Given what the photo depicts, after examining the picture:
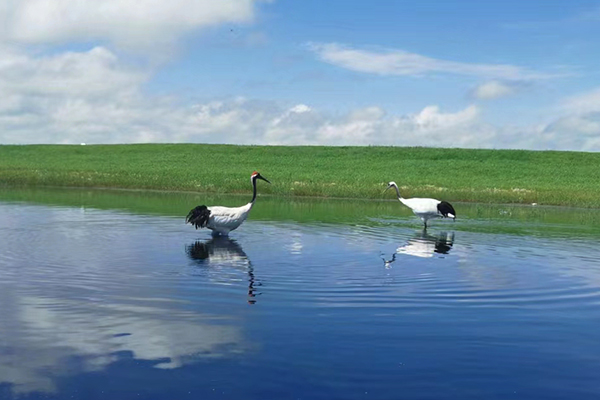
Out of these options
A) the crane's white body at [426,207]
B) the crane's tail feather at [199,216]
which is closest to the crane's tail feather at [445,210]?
the crane's white body at [426,207]

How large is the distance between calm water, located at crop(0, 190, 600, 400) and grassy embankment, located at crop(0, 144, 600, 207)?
27625 millimetres

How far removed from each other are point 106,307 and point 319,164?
69.1 m

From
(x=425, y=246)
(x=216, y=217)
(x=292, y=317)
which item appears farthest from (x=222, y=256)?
(x=292, y=317)

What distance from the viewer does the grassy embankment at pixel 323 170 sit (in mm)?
51438

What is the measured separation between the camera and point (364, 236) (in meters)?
24.8

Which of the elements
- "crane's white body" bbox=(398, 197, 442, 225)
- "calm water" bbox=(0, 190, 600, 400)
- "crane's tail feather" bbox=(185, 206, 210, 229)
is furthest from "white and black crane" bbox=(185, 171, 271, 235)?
"crane's white body" bbox=(398, 197, 442, 225)

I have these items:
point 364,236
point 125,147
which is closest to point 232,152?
point 125,147

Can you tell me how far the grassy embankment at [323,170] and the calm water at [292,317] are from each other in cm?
2762

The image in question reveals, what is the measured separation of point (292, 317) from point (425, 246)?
11617mm

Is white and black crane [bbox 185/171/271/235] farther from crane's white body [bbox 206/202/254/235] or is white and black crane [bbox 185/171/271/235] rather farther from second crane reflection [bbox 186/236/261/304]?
second crane reflection [bbox 186/236/261/304]

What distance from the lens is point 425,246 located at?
73.8 feet

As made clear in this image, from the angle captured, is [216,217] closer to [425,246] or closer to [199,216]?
[199,216]

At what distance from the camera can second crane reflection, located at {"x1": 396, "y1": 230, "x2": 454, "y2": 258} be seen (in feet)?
68.2

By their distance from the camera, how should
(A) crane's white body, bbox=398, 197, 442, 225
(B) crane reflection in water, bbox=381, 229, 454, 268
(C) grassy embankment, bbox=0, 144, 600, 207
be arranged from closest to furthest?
(B) crane reflection in water, bbox=381, 229, 454, 268, (A) crane's white body, bbox=398, 197, 442, 225, (C) grassy embankment, bbox=0, 144, 600, 207
